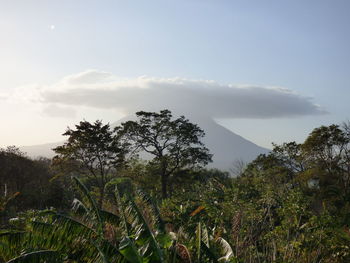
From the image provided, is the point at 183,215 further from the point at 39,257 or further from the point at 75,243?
the point at 39,257

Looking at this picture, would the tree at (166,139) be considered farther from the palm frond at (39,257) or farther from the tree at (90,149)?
the palm frond at (39,257)

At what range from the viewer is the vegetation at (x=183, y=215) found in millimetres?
8781

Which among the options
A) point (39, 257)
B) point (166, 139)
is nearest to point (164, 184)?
point (166, 139)

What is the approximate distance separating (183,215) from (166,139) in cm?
2110

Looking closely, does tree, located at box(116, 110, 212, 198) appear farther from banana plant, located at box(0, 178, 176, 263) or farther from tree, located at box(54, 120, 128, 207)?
banana plant, located at box(0, 178, 176, 263)

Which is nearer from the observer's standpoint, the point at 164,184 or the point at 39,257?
the point at 39,257

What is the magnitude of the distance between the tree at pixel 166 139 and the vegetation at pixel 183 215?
236 mm

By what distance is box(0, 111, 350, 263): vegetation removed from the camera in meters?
8.78

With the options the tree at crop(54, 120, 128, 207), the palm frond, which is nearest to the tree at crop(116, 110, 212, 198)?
the tree at crop(54, 120, 128, 207)

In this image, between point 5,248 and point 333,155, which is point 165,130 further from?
point 5,248

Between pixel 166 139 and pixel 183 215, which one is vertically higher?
pixel 166 139

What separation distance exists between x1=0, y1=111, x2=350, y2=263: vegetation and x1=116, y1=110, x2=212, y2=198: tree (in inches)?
9.3

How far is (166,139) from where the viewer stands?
130 ft

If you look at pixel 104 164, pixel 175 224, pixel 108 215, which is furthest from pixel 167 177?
pixel 108 215
